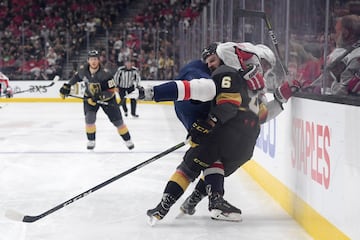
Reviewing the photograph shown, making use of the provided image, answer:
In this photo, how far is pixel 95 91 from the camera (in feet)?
17.8

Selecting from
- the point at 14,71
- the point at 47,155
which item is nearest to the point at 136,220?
the point at 47,155

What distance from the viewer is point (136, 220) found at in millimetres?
2893

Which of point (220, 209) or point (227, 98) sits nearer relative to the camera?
point (227, 98)

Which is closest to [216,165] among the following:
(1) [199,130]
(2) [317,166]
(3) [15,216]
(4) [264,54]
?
(1) [199,130]

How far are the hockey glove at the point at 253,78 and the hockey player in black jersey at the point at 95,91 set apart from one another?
294 cm

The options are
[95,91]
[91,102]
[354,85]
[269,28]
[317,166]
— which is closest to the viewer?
[354,85]

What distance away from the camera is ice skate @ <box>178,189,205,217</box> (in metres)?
2.93

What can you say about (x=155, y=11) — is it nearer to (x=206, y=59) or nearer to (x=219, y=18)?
(x=219, y=18)

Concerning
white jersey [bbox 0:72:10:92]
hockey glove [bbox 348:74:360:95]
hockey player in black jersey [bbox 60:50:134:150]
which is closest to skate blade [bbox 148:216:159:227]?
hockey glove [bbox 348:74:360:95]

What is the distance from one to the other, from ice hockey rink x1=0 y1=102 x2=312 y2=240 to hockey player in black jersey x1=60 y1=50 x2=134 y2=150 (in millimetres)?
246

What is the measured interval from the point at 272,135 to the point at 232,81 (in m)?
1.01

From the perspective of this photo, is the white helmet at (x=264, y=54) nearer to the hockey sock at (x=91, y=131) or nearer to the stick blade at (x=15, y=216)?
the stick blade at (x=15, y=216)

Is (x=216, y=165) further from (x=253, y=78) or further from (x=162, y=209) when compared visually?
(x=253, y=78)

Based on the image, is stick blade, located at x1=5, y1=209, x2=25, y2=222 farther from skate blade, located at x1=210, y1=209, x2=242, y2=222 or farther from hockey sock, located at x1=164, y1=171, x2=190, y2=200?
skate blade, located at x1=210, y1=209, x2=242, y2=222
